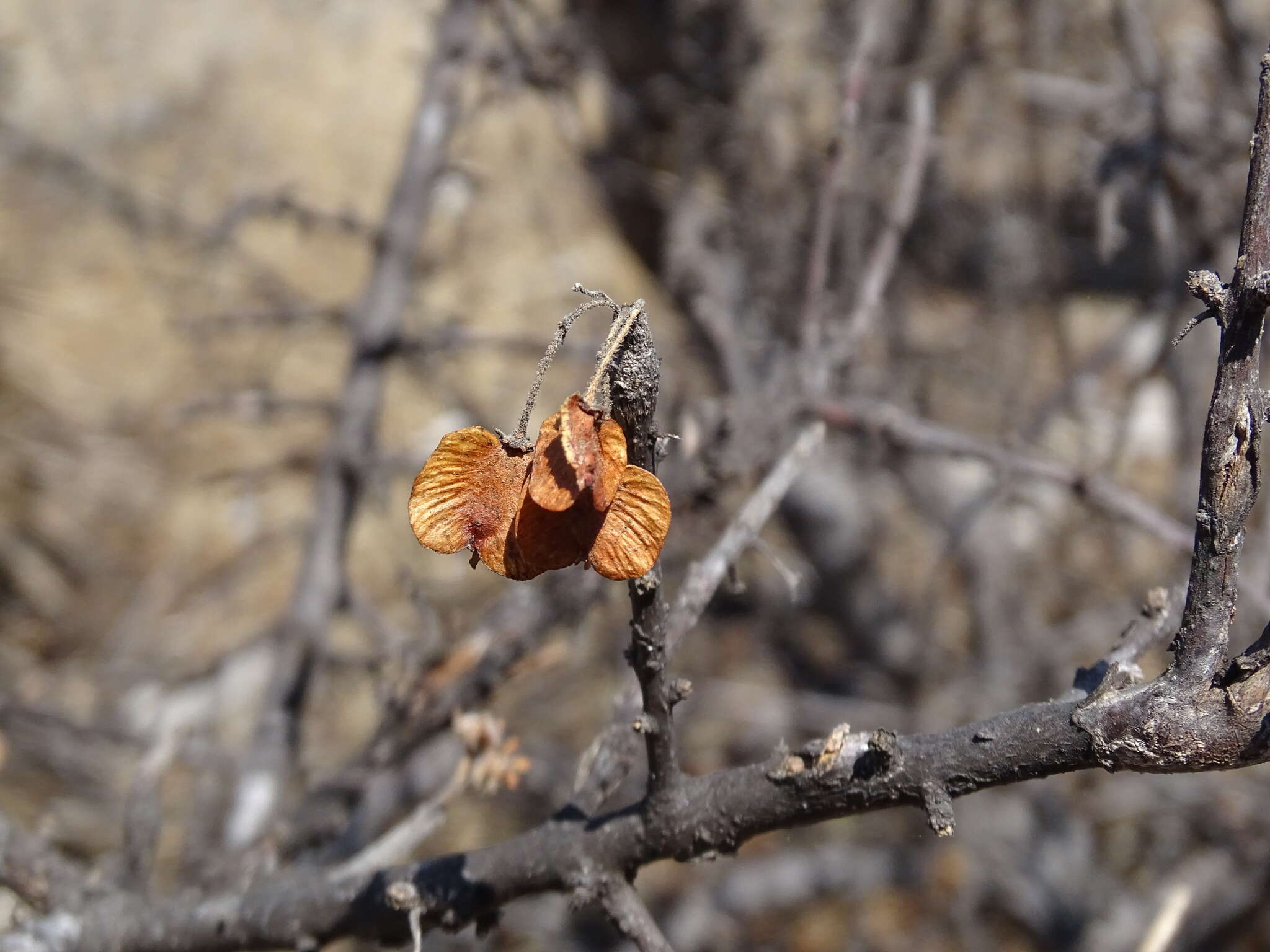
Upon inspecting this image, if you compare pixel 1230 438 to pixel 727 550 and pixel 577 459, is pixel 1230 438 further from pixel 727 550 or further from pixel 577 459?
pixel 727 550

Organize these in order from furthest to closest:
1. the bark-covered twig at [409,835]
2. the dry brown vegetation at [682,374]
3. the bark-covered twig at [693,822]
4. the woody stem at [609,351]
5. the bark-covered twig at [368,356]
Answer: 1. the dry brown vegetation at [682,374]
2. the bark-covered twig at [368,356]
3. the bark-covered twig at [409,835]
4. the bark-covered twig at [693,822]
5. the woody stem at [609,351]

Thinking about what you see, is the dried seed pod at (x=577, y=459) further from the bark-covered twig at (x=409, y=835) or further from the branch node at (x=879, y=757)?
the bark-covered twig at (x=409, y=835)

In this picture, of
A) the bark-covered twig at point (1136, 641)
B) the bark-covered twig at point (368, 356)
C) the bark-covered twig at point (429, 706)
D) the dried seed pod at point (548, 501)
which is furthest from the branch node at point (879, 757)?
the bark-covered twig at point (368, 356)

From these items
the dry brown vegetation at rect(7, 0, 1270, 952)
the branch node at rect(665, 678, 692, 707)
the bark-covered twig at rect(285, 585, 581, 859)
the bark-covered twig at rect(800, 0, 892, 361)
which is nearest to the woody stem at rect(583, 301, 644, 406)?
the branch node at rect(665, 678, 692, 707)

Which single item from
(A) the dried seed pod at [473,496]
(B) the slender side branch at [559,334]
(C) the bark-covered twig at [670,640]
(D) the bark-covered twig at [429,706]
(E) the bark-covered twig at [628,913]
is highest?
(B) the slender side branch at [559,334]

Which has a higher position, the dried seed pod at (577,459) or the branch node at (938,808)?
the dried seed pod at (577,459)

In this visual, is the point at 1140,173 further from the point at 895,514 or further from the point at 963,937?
the point at 963,937

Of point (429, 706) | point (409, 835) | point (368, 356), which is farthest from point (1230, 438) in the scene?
point (368, 356)

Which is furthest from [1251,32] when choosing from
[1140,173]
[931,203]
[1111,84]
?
[1140,173]
